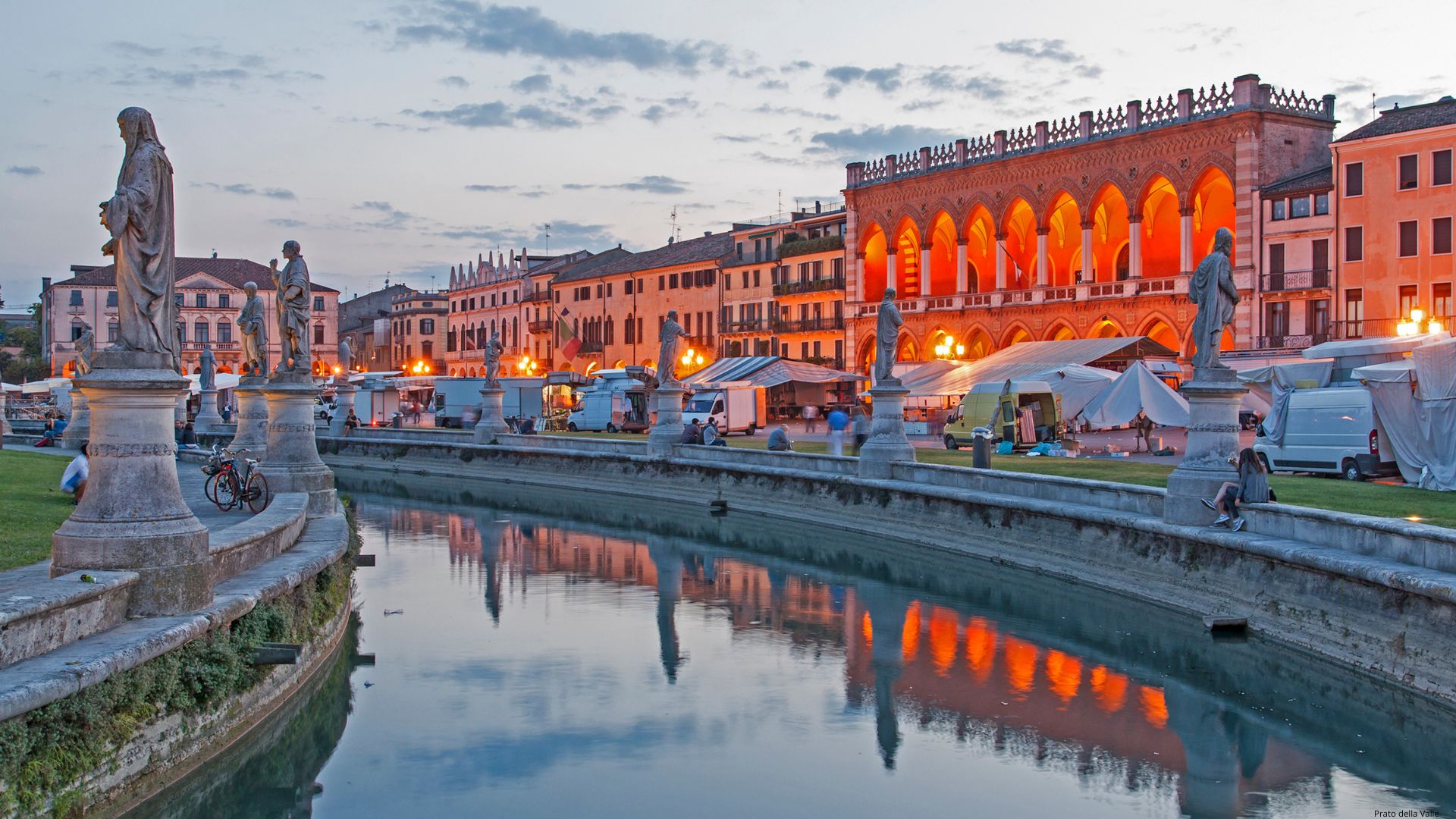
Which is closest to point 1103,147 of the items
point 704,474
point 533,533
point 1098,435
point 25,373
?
point 1098,435

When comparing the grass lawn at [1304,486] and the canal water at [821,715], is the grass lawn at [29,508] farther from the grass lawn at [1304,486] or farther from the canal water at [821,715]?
the grass lawn at [1304,486]

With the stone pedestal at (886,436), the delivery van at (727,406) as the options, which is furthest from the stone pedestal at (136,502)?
the delivery van at (727,406)

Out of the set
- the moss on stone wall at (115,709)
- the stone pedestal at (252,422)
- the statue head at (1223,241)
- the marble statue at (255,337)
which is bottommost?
the moss on stone wall at (115,709)

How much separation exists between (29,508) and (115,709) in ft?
31.5

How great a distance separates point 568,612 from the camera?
19109 millimetres

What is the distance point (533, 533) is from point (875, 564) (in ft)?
30.4

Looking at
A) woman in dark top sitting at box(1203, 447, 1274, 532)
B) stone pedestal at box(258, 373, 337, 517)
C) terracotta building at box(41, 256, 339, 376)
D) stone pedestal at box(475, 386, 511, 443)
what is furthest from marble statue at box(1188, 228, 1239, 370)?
terracotta building at box(41, 256, 339, 376)

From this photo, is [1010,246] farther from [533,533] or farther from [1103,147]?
[533,533]

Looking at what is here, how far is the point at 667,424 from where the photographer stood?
34000 mm

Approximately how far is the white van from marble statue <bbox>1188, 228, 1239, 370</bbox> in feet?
22.6

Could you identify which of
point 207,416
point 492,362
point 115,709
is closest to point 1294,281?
point 492,362

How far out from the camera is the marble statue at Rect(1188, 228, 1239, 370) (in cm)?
1672

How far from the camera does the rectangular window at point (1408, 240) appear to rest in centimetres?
4331

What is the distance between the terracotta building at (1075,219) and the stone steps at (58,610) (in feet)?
146
